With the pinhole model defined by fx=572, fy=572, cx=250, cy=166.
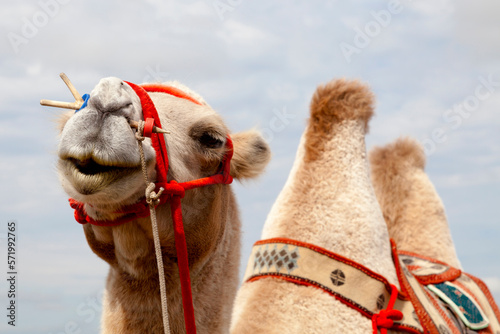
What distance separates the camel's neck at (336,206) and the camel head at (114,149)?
1189mm

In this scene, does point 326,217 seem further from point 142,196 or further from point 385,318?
point 142,196

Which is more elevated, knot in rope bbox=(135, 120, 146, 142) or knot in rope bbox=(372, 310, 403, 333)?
knot in rope bbox=(135, 120, 146, 142)

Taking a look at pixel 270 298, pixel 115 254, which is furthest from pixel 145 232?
pixel 270 298

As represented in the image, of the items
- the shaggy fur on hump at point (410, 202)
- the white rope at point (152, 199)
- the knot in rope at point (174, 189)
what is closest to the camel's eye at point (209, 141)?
the knot in rope at point (174, 189)

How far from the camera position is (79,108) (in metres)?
2.08

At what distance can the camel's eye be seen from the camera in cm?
254

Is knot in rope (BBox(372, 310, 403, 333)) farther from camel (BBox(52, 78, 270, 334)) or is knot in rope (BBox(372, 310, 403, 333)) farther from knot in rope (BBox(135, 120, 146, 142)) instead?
knot in rope (BBox(135, 120, 146, 142))

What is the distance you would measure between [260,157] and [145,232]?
2.45 ft

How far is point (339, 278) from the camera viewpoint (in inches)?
130

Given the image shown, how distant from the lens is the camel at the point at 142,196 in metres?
2.00

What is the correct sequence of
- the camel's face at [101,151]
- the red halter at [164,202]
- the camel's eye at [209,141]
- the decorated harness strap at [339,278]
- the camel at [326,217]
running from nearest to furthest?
the camel's face at [101,151] < the red halter at [164,202] < the camel's eye at [209,141] < the camel at [326,217] < the decorated harness strap at [339,278]

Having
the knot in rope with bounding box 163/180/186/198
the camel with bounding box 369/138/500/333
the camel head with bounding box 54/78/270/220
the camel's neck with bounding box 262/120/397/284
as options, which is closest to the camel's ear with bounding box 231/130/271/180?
the camel head with bounding box 54/78/270/220

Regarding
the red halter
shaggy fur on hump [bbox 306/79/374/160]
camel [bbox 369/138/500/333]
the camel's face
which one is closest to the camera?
the camel's face

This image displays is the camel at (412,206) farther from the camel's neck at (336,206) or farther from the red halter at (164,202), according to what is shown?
the red halter at (164,202)
